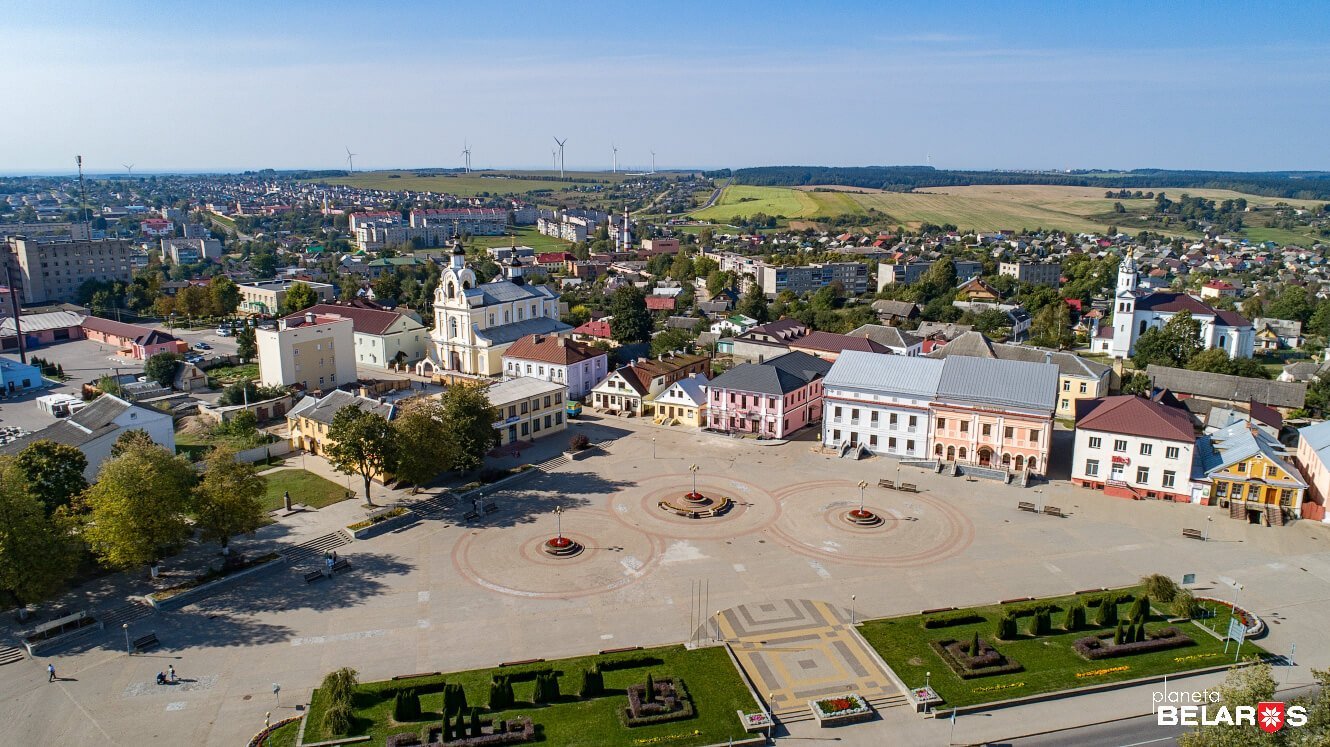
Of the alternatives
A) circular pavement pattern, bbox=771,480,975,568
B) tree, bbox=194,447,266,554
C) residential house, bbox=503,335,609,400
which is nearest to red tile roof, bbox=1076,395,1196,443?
circular pavement pattern, bbox=771,480,975,568

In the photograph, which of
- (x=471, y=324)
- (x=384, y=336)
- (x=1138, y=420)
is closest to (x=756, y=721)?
(x=1138, y=420)

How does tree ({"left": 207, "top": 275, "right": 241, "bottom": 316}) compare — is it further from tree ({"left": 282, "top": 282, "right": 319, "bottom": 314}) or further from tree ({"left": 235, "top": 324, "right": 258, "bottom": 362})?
tree ({"left": 235, "top": 324, "right": 258, "bottom": 362})

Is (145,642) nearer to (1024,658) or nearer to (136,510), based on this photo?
(136,510)

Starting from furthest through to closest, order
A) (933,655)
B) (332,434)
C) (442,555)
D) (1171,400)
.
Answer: (1171,400) < (332,434) < (442,555) < (933,655)

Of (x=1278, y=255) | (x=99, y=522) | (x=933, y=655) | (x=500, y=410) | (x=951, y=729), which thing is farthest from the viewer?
(x=1278, y=255)

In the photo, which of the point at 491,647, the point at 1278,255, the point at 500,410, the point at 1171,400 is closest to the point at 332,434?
the point at 500,410

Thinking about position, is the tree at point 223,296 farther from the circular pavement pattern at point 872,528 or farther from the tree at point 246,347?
the circular pavement pattern at point 872,528

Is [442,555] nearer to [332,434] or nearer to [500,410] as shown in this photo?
[332,434]
